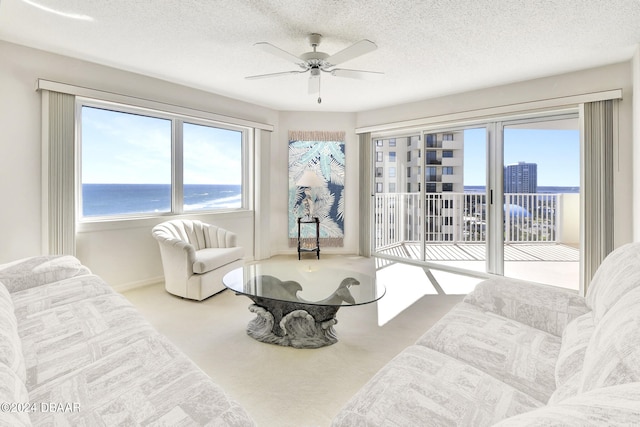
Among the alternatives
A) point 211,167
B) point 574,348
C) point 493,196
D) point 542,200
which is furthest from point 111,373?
point 542,200

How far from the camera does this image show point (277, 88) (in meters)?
4.11

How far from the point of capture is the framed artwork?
5.38 meters

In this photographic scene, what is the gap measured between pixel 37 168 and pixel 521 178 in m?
5.27

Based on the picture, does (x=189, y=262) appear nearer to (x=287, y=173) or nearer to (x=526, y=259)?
(x=287, y=173)

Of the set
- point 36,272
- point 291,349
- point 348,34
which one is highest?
point 348,34

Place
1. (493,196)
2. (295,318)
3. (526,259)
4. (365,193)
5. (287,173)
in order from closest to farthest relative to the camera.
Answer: (295,318) → (493,196) → (526,259) → (365,193) → (287,173)

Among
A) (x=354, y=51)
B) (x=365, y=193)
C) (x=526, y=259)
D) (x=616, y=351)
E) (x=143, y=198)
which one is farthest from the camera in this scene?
(x=365, y=193)

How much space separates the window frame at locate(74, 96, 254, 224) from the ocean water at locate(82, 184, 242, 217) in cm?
6

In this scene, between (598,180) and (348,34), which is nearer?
(348,34)

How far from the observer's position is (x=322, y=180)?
17.5 ft

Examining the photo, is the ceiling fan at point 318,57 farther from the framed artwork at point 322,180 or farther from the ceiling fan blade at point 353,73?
the framed artwork at point 322,180

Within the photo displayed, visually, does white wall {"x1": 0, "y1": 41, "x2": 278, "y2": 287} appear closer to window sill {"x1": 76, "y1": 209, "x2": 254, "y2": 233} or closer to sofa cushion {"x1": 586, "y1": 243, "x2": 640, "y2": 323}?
window sill {"x1": 76, "y1": 209, "x2": 254, "y2": 233}

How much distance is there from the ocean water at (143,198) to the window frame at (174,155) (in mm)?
60

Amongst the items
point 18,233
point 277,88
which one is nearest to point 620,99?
point 277,88
